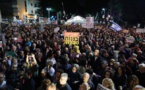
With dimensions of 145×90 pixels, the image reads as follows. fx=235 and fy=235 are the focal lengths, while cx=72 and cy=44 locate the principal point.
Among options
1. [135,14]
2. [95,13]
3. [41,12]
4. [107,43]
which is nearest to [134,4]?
[135,14]

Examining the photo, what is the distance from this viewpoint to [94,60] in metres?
9.93

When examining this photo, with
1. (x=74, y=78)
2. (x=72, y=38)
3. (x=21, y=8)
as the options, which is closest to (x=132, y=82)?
(x=74, y=78)

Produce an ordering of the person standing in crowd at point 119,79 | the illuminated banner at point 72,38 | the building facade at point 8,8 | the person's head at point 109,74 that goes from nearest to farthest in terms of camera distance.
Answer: the person's head at point 109,74
the person standing in crowd at point 119,79
the illuminated banner at point 72,38
the building facade at point 8,8

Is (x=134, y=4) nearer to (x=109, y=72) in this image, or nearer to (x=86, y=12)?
(x=86, y=12)

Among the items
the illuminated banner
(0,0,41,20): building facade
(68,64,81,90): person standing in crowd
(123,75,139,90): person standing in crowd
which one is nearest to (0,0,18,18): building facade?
(0,0,41,20): building facade

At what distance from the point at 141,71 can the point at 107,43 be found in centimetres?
742

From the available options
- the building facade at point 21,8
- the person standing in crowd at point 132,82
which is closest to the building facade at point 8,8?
the building facade at point 21,8

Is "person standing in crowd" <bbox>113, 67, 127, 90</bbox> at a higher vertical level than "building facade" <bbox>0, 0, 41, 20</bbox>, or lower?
lower

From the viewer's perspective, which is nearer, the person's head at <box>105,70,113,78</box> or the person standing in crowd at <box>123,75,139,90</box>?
the person standing in crowd at <box>123,75,139,90</box>

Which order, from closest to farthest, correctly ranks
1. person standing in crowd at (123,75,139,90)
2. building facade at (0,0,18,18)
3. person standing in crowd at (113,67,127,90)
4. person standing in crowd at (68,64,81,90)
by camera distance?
person standing in crowd at (123,75,139,90) → person standing in crowd at (113,67,127,90) → person standing in crowd at (68,64,81,90) → building facade at (0,0,18,18)

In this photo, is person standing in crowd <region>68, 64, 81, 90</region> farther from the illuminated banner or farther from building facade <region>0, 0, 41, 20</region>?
building facade <region>0, 0, 41, 20</region>

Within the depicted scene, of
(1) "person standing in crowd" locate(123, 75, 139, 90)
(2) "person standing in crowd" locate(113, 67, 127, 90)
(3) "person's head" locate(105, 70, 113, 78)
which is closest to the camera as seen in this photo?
(1) "person standing in crowd" locate(123, 75, 139, 90)

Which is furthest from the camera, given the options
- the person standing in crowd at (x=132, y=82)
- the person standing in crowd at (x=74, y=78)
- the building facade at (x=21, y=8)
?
the building facade at (x=21, y=8)

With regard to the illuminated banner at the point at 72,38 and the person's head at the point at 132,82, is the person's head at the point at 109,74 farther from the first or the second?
the illuminated banner at the point at 72,38
